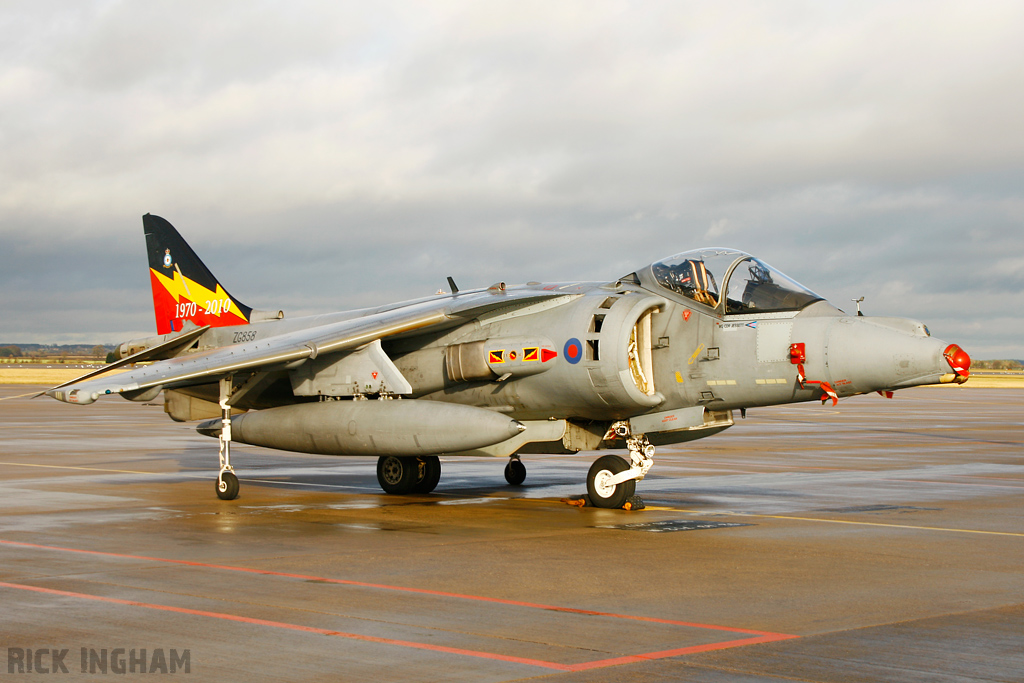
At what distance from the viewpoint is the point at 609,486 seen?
44.1ft

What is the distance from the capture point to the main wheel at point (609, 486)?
44.0ft

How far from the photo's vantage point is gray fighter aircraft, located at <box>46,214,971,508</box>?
1210cm

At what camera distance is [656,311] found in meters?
13.4

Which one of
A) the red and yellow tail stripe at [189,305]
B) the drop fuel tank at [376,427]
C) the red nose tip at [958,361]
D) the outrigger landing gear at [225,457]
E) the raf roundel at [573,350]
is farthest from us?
the red and yellow tail stripe at [189,305]

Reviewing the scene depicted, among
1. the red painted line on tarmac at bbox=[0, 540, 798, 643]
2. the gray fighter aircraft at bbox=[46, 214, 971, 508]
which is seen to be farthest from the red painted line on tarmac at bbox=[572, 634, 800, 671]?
the gray fighter aircraft at bbox=[46, 214, 971, 508]

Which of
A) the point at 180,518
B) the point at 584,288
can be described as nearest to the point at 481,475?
the point at 584,288

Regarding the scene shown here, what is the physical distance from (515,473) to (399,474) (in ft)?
7.16

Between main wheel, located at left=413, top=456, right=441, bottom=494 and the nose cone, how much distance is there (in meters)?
6.62

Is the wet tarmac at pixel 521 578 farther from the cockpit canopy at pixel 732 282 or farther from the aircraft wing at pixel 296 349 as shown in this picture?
Answer: the cockpit canopy at pixel 732 282

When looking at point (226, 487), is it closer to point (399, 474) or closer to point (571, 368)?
point (399, 474)

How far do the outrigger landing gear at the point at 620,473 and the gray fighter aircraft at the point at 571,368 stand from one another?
19 millimetres

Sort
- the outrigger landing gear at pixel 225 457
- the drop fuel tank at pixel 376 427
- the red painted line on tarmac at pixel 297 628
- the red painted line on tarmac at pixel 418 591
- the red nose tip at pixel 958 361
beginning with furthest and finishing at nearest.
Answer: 1. the outrigger landing gear at pixel 225 457
2. the drop fuel tank at pixel 376 427
3. the red nose tip at pixel 958 361
4. the red painted line on tarmac at pixel 418 591
5. the red painted line on tarmac at pixel 297 628

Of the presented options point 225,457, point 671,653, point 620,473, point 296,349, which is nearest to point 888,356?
point 620,473

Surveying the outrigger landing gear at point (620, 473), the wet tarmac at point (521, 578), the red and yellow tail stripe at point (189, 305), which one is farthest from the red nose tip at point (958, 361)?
the red and yellow tail stripe at point (189, 305)
